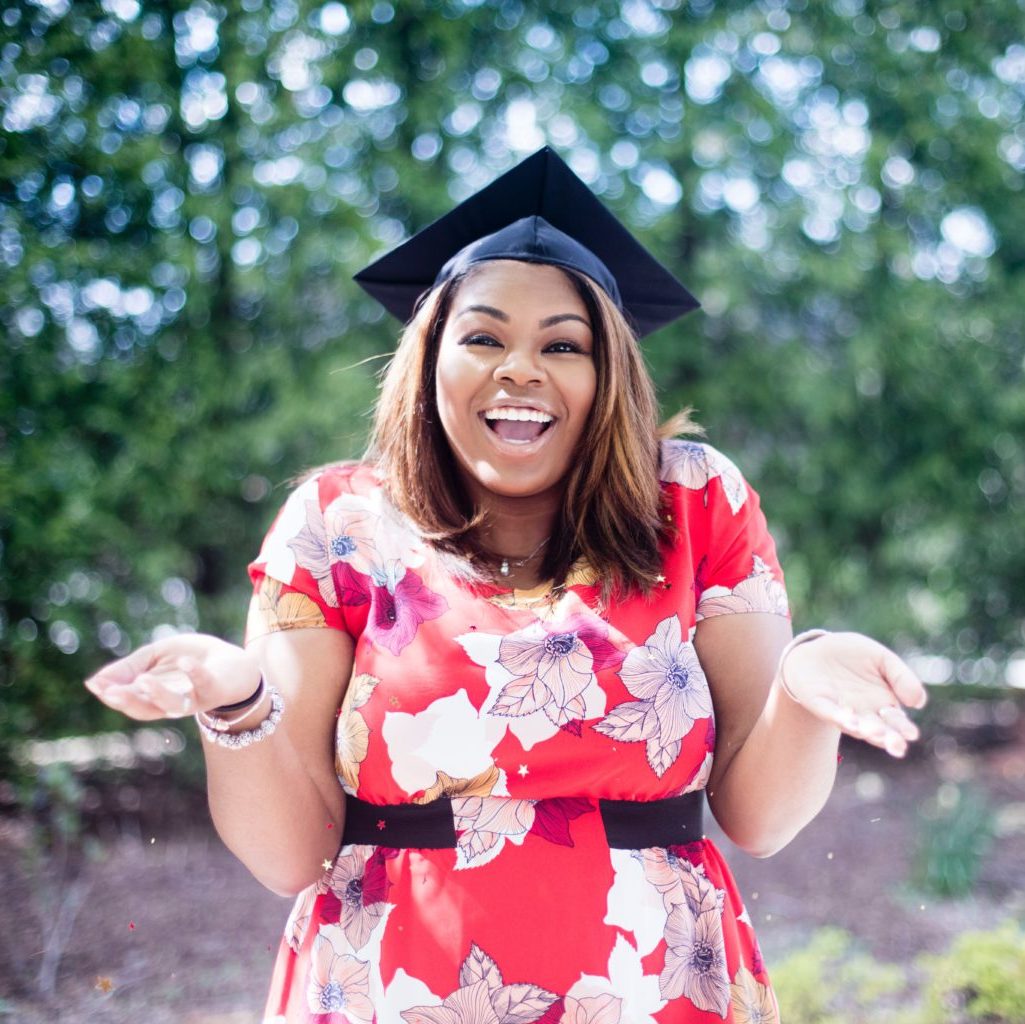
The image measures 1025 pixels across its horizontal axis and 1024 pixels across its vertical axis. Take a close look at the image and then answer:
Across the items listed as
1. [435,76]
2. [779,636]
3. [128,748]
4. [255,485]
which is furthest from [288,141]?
[779,636]

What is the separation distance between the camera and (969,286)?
5707mm

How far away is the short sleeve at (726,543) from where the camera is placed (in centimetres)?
190

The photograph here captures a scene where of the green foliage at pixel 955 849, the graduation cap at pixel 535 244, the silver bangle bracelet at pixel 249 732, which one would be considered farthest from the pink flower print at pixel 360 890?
the green foliage at pixel 955 849

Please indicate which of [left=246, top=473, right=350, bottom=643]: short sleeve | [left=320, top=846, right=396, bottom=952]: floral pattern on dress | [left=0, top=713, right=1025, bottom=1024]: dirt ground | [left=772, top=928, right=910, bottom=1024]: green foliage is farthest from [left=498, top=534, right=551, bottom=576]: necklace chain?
[left=772, top=928, right=910, bottom=1024]: green foliage

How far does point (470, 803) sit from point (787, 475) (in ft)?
14.0

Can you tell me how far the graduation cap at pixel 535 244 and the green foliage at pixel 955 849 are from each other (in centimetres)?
328

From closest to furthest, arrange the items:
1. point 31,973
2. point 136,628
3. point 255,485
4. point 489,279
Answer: point 489,279
point 31,973
point 136,628
point 255,485

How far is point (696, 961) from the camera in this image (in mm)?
1727

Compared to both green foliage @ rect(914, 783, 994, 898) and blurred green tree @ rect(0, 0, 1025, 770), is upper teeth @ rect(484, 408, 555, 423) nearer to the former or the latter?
blurred green tree @ rect(0, 0, 1025, 770)

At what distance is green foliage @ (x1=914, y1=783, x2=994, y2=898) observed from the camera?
15.1ft

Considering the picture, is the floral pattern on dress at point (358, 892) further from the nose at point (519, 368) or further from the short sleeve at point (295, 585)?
the nose at point (519, 368)

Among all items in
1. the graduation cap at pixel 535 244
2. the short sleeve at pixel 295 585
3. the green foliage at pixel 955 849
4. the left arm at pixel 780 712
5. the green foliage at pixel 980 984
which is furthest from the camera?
the green foliage at pixel 955 849

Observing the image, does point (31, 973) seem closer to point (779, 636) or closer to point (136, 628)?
point (136, 628)

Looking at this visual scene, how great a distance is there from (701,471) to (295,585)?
741 millimetres
